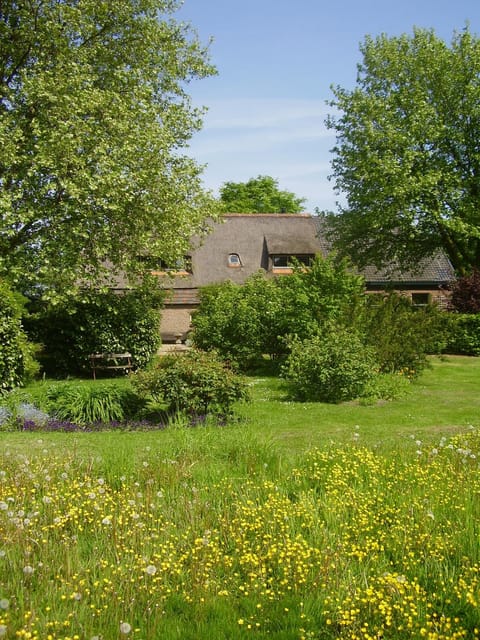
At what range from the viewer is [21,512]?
423 cm

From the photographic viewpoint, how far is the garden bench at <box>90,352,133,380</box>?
17.0m

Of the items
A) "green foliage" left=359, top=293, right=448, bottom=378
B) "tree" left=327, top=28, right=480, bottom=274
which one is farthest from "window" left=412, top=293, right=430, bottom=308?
"green foliage" left=359, top=293, right=448, bottom=378

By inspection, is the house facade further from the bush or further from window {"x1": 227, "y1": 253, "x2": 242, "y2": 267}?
the bush

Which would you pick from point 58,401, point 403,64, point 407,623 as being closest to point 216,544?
point 407,623

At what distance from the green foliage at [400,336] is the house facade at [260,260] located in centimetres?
1801

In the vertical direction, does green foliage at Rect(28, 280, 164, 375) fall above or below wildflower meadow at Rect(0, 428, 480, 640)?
above

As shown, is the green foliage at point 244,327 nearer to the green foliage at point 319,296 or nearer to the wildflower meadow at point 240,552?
the green foliage at point 319,296

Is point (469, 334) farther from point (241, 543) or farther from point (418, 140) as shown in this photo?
point (241, 543)

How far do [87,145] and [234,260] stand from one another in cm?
1973

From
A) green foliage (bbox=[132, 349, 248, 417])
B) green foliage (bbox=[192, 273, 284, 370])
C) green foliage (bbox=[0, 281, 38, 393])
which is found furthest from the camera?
green foliage (bbox=[192, 273, 284, 370])

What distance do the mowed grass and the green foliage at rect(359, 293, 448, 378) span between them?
7.07 metres

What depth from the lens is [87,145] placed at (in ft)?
51.1

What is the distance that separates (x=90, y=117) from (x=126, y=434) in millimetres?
10828

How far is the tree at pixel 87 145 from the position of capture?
50.0ft
